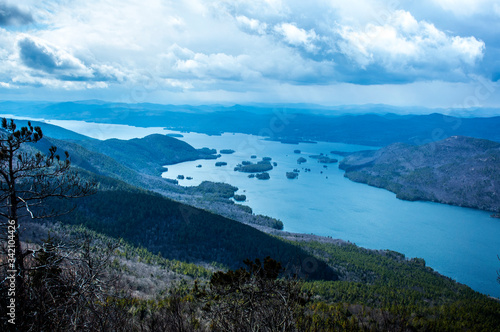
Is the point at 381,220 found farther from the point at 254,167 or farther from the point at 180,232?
the point at 254,167

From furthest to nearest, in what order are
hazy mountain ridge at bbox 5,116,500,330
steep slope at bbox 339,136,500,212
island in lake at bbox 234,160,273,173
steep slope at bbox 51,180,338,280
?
island in lake at bbox 234,160,273,173, steep slope at bbox 339,136,500,212, steep slope at bbox 51,180,338,280, hazy mountain ridge at bbox 5,116,500,330

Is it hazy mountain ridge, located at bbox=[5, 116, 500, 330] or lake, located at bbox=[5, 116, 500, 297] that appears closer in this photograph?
hazy mountain ridge, located at bbox=[5, 116, 500, 330]

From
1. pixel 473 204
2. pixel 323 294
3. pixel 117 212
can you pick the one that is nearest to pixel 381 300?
pixel 323 294

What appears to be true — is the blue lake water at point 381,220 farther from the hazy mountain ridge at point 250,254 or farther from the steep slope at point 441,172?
the hazy mountain ridge at point 250,254

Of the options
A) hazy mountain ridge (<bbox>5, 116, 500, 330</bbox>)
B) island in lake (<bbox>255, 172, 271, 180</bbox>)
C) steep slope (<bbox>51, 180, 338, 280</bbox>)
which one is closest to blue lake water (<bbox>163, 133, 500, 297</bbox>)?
island in lake (<bbox>255, 172, 271, 180</bbox>)

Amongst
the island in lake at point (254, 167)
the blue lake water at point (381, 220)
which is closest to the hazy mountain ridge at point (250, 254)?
the blue lake water at point (381, 220)

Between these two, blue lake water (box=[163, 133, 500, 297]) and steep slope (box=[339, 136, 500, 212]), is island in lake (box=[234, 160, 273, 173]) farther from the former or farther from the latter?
steep slope (box=[339, 136, 500, 212])

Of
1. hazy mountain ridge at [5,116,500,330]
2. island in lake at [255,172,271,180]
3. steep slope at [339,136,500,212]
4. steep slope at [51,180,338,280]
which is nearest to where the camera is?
hazy mountain ridge at [5,116,500,330]
